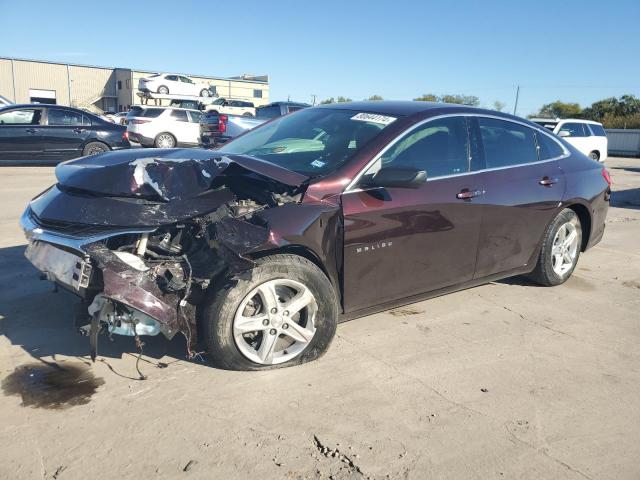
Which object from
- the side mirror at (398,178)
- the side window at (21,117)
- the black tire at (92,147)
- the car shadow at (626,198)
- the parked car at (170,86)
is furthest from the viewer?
the parked car at (170,86)

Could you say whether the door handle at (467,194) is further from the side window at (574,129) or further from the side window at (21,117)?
the side window at (574,129)

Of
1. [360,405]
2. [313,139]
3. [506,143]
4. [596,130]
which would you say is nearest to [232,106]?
[596,130]

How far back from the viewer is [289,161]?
3.79 metres

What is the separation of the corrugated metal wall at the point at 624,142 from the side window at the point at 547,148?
3299 cm

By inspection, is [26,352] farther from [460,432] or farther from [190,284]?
[460,432]

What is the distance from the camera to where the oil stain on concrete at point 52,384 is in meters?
2.91

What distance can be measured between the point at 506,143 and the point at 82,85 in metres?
62.1

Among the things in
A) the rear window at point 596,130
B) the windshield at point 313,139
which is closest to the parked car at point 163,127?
the rear window at point 596,130

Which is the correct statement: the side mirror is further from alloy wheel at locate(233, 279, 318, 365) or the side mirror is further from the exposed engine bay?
alloy wheel at locate(233, 279, 318, 365)

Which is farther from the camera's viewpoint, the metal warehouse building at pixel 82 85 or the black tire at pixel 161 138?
the metal warehouse building at pixel 82 85

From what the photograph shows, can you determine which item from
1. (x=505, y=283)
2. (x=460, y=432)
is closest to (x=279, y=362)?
(x=460, y=432)

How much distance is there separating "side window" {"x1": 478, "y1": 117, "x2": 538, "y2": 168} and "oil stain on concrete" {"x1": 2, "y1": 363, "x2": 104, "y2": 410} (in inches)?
130

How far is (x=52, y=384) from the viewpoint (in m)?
3.07

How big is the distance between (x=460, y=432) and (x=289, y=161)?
2113mm
